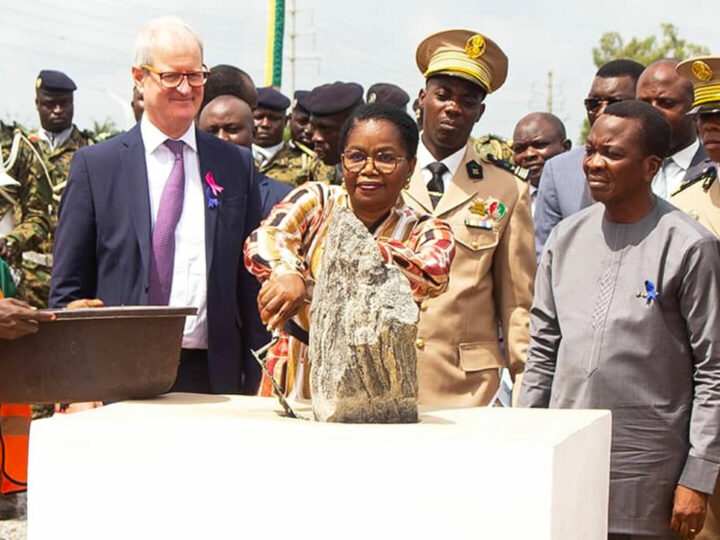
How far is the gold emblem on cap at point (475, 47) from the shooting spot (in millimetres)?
5656

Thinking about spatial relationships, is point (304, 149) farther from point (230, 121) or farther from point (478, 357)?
point (478, 357)

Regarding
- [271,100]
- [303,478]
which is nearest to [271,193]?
[303,478]

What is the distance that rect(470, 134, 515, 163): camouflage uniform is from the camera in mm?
11133

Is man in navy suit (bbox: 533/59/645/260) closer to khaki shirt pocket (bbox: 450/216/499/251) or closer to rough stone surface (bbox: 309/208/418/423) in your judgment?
khaki shirt pocket (bbox: 450/216/499/251)

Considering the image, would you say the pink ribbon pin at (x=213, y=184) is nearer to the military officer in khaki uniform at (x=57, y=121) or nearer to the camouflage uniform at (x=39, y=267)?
the camouflage uniform at (x=39, y=267)

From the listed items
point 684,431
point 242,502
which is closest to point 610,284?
point 684,431

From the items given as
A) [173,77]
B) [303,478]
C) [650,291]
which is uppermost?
[173,77]

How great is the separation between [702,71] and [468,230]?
1.19 m

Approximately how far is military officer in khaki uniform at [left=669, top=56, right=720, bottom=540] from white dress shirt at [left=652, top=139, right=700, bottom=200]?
0.67 m

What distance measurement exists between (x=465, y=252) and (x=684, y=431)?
1.19 metres

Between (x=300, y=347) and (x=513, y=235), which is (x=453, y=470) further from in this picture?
(x=513, y=235)

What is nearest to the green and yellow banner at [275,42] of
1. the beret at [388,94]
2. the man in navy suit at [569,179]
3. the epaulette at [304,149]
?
the epaulette at [304,149]

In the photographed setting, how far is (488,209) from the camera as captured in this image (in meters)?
5.48

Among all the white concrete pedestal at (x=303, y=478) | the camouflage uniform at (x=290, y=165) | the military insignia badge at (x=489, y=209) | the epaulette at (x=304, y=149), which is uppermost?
the epaulette at (x=304, y=149)
